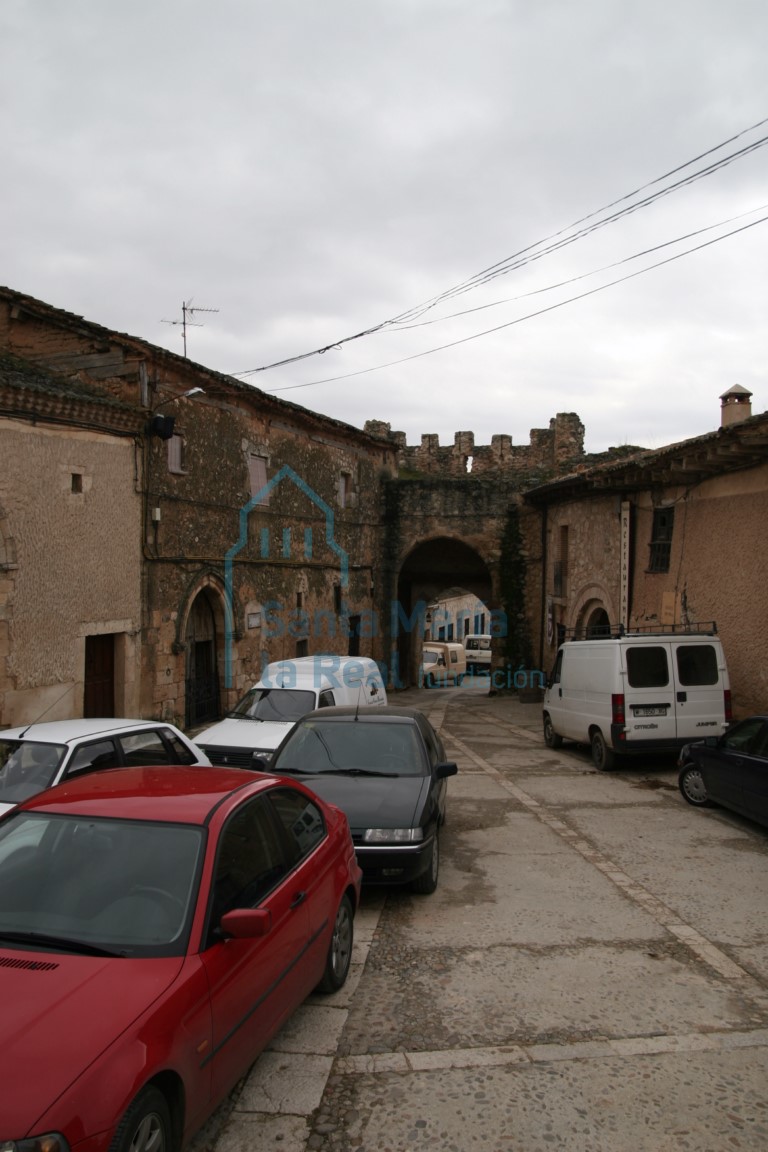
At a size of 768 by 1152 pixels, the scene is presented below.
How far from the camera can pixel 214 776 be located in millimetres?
4621

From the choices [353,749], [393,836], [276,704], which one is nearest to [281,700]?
[276,704]

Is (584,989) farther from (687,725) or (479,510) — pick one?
(479,510)

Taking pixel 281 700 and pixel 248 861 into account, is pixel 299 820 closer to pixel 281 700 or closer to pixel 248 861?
pixel 248 861

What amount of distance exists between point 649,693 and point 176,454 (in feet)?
29.5

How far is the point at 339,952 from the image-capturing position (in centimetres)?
493

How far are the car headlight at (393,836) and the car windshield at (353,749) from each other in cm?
83

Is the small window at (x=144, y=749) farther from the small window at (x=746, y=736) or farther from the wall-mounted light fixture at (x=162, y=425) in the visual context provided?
the wall-mounted light fixture at (x=162, y=425)

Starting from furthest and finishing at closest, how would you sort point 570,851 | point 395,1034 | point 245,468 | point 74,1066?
point 245,468, point 570,851, point 395,1034, point 74,1066

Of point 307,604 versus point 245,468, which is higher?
point 245,468

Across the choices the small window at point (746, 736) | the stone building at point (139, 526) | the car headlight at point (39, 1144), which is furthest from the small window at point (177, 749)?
the small window at point (746, 736)

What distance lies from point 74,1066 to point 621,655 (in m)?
9.76

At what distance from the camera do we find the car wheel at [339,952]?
4770 mm

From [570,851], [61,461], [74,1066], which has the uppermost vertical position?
[61,461]

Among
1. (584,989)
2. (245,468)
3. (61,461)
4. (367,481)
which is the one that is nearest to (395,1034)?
(584,989)
